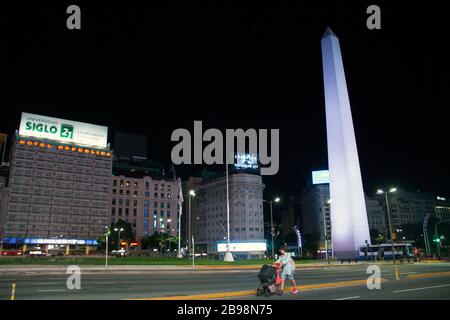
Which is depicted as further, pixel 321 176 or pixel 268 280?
pixel 321 176

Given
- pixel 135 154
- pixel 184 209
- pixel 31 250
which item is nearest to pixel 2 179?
pixel 31 250

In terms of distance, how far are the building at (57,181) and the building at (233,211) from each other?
159 ft

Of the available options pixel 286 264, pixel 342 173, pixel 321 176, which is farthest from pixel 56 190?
pixel 286 264

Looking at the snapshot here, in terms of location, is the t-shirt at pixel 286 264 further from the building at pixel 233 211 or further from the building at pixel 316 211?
the building at pixel 316 211

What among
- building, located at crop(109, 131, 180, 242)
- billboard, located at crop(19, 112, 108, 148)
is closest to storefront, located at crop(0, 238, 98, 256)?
building, located at crop(109, 131, 180, 242)

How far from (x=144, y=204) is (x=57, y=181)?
1408 inches

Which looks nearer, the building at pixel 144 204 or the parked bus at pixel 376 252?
the parked bus at pixel 376 252

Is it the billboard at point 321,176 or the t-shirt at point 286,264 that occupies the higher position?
the billboard at point 321,176

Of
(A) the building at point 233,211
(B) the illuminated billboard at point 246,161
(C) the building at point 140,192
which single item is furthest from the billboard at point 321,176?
(C) the building at point 140,192

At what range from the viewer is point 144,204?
152500 millimetres

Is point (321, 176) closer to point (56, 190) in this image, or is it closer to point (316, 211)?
point (316, 211)

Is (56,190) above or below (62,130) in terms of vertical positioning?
below

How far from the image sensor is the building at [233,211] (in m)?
153
